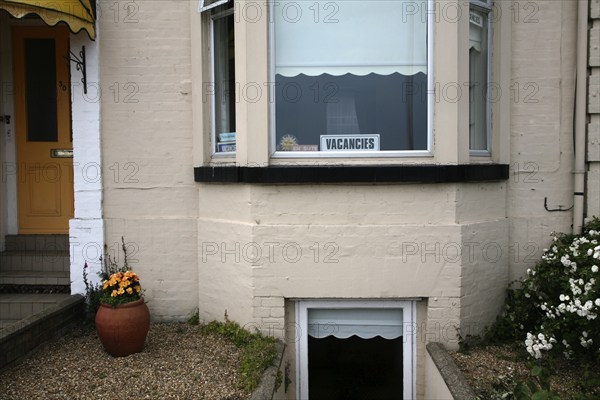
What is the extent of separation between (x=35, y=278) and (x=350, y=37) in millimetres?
3998

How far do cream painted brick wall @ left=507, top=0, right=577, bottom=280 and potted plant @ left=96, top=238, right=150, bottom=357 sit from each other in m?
3.62

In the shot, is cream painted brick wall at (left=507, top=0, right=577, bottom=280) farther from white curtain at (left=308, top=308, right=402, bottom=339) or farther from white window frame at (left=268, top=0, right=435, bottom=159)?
Answer: white curtain at (left=308, top=308, right=402, bottom=339)

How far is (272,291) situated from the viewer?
508 cm

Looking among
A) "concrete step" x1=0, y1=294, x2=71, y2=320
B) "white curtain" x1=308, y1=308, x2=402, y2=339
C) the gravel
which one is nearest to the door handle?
"concrete step" x1=0, y1=294, x2=71, y2=320

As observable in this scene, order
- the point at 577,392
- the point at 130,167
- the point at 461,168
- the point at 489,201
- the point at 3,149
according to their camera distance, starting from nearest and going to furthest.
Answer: the point at 577,392, the point at 461,168, the point at 489,201, the point at 130,167, the point at 3,149

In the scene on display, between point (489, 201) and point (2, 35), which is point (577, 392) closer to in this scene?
point (489, 201)

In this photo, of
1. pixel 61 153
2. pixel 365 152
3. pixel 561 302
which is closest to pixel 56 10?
pixel 61 153

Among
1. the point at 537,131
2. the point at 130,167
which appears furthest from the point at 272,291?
the point at 537,131

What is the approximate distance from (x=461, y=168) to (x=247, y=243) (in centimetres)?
204

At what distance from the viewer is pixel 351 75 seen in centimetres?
512

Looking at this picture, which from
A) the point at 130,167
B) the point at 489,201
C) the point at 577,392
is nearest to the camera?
the point at 577,392

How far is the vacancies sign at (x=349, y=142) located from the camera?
16.9ft

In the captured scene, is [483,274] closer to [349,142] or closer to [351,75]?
[349,142]

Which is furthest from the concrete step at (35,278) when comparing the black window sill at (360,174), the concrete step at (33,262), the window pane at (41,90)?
the black window sill at (360,174)
